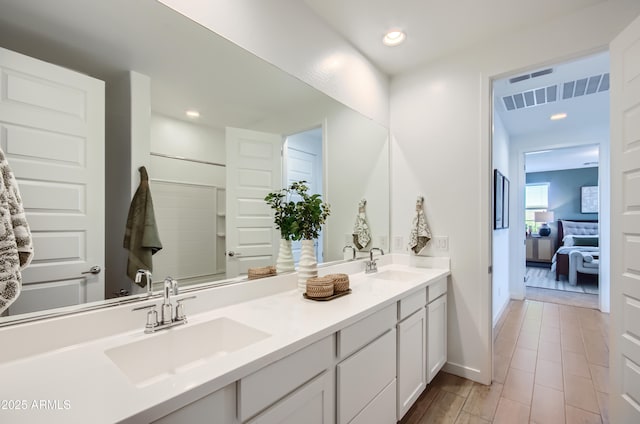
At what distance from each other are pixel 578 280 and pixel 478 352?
4.78m

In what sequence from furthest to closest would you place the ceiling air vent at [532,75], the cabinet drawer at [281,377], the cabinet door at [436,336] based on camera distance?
the ceiling air vent at [532,75] → the cabinet door at [436,336] → the cabinet drawer at [281,377]

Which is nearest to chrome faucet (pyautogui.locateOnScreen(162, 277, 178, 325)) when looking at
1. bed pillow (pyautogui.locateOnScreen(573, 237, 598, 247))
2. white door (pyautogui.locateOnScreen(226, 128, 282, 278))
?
white door (pyautogui.locateOnScreen(226, 128, 282, 278))

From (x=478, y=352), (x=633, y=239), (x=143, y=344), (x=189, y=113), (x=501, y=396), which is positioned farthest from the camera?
(x=478, y=352)

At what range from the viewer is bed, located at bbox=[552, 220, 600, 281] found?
5.42 metres

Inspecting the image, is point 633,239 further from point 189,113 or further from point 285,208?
point 189,113

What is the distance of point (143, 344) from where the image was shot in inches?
38.6

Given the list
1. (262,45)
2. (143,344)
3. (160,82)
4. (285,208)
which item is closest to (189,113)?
(160,82)

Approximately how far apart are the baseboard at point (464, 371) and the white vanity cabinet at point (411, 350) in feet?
1.67

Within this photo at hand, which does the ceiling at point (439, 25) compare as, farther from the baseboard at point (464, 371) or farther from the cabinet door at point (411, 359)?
the baseboard at point (464, 371)

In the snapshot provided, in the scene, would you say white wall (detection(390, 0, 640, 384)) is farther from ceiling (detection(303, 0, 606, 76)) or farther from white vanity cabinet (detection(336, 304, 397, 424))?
white vanity cabinet (detection(336, 304, 397, 424))

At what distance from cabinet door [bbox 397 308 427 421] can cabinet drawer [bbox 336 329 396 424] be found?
87 millimetres

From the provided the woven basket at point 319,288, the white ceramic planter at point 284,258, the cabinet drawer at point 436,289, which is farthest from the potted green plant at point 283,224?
the cabinet drawer at point 436,289

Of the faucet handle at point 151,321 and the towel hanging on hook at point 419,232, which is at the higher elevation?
the towel hanging on hook at point 419,232

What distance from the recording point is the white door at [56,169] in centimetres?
88
